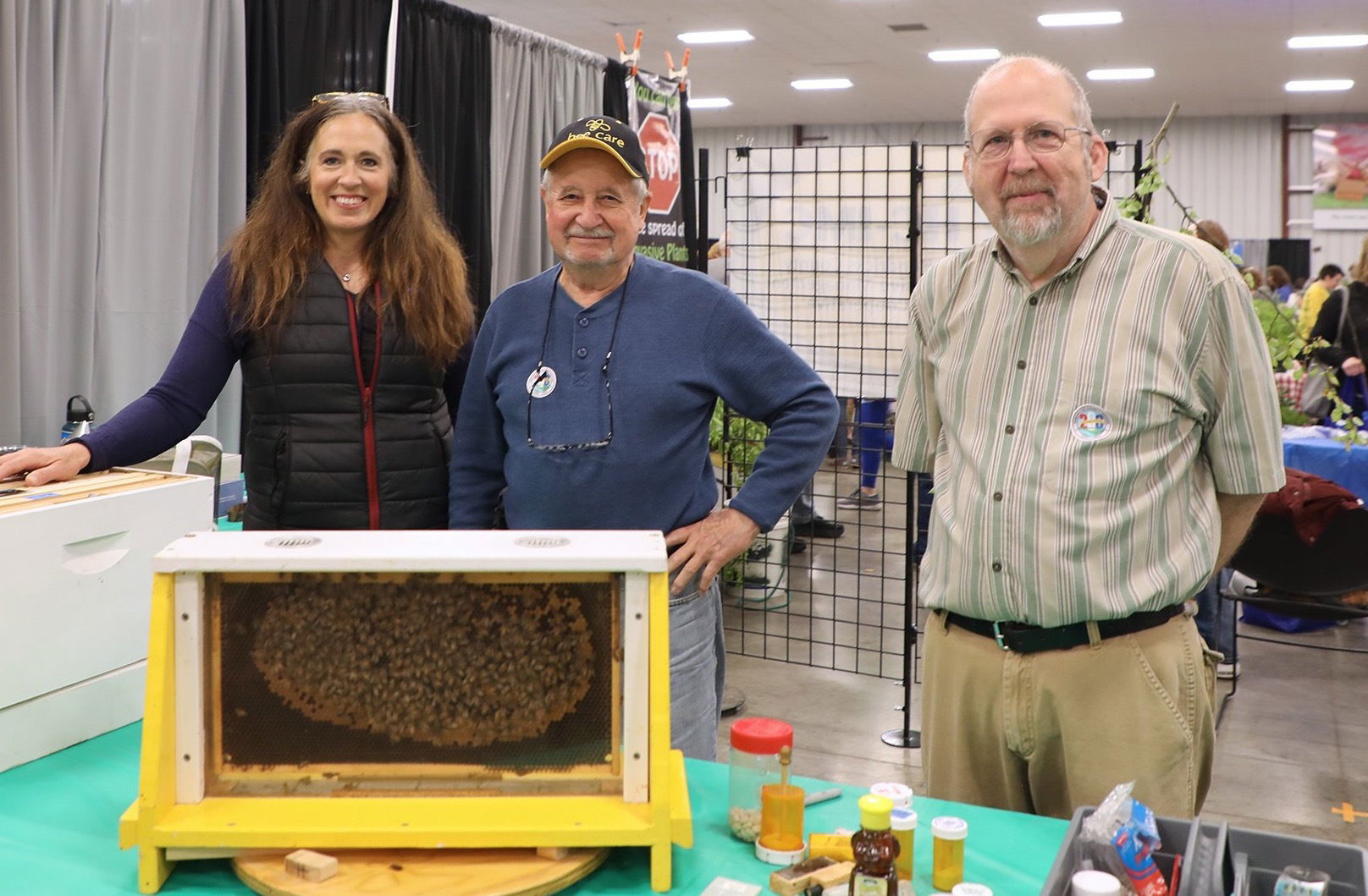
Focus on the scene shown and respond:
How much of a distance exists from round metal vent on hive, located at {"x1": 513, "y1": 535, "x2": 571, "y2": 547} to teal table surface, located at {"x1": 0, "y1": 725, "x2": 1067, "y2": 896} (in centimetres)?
35

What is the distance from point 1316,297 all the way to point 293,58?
7786 mm

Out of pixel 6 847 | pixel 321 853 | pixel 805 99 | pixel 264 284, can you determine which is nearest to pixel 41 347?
pixel 264 284

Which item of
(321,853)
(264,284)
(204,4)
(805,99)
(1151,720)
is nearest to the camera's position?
(321,853)

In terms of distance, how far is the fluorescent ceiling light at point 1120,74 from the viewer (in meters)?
12.5

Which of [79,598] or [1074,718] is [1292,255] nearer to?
[1074,718]

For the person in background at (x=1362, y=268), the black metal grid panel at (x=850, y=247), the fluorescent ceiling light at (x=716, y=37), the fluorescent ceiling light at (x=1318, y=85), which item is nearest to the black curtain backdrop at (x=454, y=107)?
the black metal grid panel at (x=850, y=247)

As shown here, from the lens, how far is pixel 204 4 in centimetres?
358

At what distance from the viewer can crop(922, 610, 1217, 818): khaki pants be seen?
172 cm

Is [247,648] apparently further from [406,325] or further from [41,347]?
[41,347]

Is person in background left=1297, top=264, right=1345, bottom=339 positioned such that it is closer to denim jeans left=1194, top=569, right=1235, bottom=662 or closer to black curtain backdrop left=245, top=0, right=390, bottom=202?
denim jeans left=1194, top=569, right=1235, bottom=662

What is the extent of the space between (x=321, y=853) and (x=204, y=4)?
119 inches

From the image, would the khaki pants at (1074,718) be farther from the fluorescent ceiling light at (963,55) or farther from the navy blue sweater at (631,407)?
the fluorescent ceiling light at (963,55)

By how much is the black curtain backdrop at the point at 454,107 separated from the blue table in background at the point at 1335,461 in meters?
3.20

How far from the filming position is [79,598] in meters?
1.65
